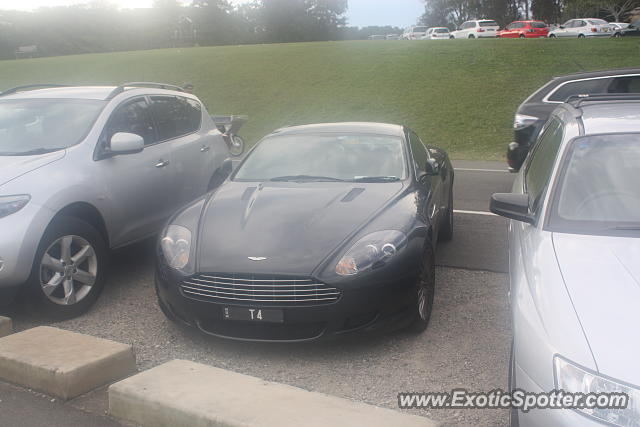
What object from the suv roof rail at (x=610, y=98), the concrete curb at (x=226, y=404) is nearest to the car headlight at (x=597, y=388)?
the concrete curb at (x=226, y=404)

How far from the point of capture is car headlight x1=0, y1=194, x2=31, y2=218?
16.0ft

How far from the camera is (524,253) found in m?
3.82

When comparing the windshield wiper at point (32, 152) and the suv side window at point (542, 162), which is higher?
the windshield wiper at point (32, 152)

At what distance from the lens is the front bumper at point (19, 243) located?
15.7 ft

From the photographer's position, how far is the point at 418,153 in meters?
6.44

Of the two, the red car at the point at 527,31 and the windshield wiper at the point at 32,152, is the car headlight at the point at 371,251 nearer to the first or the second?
the windshield wiper at the point at 32,152

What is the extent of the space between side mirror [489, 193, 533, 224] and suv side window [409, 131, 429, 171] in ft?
5.66

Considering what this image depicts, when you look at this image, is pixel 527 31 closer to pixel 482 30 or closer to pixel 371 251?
pixel 482 30

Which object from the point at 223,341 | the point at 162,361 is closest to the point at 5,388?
the point at 162,361

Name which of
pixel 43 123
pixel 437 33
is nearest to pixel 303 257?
pixel 43 123

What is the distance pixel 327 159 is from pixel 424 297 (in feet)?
5.46

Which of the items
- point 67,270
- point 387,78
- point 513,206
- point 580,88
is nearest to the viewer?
point 513,206

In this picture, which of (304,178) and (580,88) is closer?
(304,178)

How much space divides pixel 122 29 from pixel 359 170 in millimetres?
66029
